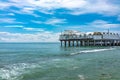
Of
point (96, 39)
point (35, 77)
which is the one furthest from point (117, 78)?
point (96, 39)

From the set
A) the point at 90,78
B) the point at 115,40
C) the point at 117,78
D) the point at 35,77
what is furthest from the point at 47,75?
the point at 115,40

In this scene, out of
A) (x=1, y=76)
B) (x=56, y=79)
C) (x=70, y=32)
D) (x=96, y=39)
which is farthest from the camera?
(x=70, y=32)

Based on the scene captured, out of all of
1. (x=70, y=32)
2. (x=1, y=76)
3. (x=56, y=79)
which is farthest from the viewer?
(x=70, y=32)

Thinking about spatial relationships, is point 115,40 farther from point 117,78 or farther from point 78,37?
point 117,78

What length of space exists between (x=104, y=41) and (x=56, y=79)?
8049cm

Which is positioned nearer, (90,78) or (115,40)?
(90,78)

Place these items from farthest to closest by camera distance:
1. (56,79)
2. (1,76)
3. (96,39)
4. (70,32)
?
(70,32) → (96,39) → (1,76) → (56,79)

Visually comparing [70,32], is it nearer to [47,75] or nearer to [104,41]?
[104,41]

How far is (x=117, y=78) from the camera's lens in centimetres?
1908

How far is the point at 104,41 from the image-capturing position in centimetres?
9712

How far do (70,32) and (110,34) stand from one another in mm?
17012

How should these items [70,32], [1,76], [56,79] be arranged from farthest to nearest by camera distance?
[70,32]
[1,76]
[56,79]

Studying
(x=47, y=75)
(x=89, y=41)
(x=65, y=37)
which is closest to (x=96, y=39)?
(x=89, y=41)

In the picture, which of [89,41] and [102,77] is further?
[89,41]
